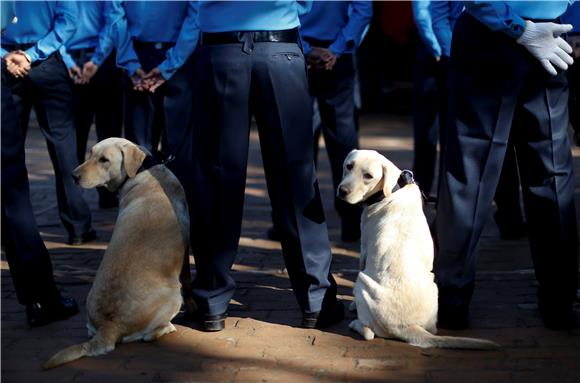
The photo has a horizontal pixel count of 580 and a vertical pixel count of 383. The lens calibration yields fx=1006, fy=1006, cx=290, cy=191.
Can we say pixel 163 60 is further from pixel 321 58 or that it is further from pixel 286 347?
pixel 286 347

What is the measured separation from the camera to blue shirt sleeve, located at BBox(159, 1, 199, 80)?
6223mm

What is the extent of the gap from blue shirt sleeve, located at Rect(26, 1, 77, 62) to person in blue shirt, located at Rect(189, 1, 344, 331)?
7.51ft

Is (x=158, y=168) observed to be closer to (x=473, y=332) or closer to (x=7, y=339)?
(x=7, y=339)

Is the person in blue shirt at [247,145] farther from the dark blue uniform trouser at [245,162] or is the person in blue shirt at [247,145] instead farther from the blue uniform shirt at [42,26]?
the blue uniform shirt at [42,26]

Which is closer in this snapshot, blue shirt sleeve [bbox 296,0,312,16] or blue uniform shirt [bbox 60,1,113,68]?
blue shirt sleeve [bbox 296,0,312,16]

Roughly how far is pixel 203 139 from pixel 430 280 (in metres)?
1.29

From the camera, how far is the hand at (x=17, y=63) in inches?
264

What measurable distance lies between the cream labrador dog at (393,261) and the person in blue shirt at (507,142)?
0.73ft

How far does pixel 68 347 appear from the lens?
188 inches

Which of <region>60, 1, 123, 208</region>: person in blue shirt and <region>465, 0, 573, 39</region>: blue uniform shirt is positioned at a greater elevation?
<region>465, 0, 573, 39</region>: blue uniform shirt

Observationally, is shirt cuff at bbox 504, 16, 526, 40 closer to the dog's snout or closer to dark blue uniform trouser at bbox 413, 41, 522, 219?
the dog's snout

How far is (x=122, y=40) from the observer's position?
7090mm

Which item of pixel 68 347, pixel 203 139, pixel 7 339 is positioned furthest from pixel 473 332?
pixel 7 339

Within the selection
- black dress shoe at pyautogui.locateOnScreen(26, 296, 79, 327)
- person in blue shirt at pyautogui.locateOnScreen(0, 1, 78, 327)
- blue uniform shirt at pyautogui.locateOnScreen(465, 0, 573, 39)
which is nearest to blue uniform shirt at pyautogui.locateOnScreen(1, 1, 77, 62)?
person in blue shirt at pyautogui.locateOnScreen(0, 1, 78, 327)
